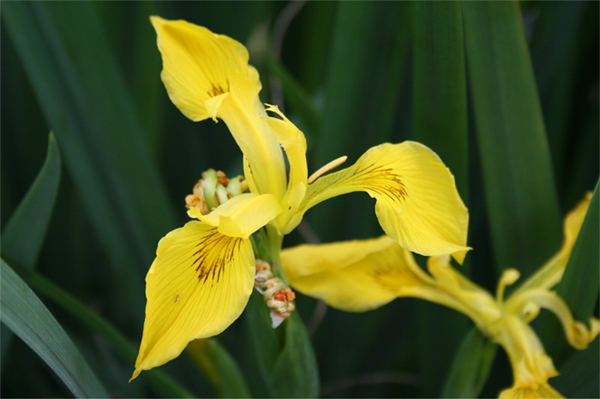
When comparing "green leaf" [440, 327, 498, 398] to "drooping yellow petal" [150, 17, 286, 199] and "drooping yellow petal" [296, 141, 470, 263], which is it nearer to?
"drooping yellow petal" [296, 141, 470, 263]

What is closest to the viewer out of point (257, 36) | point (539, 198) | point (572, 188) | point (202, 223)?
point (202, 223)

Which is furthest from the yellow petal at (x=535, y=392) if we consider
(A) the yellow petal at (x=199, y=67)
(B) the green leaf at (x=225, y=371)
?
(A) the yellow petal at (x=199, y=67)

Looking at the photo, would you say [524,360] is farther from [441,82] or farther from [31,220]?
[31,220]

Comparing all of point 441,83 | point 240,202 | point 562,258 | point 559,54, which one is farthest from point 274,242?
point 559,54

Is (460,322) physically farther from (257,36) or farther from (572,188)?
(257,36)

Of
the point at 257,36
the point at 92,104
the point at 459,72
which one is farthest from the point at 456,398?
the point at 257,36
